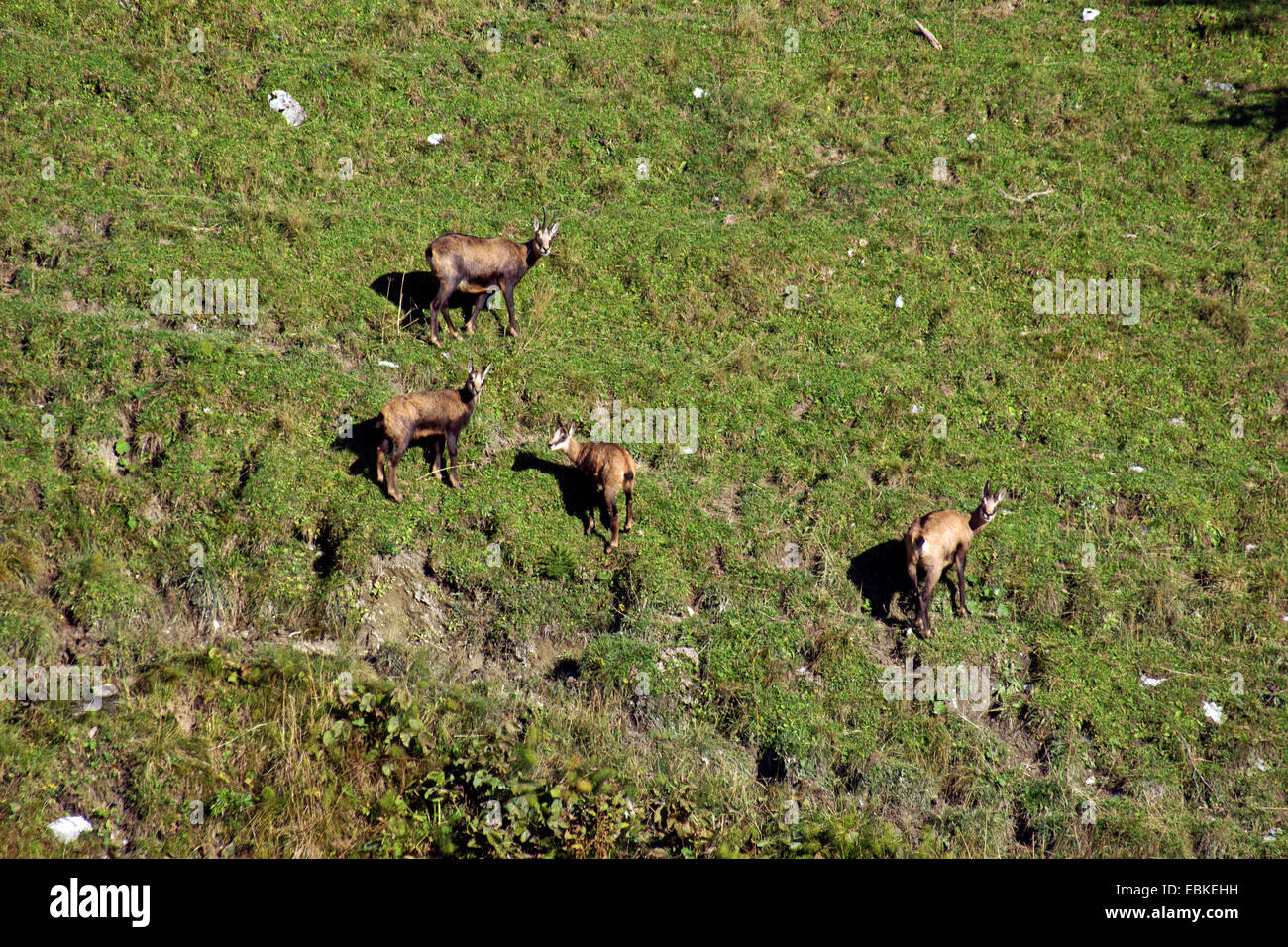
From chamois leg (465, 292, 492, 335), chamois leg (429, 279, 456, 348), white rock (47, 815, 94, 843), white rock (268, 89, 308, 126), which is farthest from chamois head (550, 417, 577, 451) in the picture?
white rock (268, 89, 308, 126)

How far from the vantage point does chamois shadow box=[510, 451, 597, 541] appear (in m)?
11.2

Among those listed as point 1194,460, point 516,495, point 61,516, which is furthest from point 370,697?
point 1194,460

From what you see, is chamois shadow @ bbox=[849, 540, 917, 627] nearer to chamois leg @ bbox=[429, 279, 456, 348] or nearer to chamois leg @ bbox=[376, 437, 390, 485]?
chamois leg @ bbox=[376, 437, 390, 485]

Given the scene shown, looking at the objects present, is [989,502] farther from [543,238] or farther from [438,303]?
[438,303]

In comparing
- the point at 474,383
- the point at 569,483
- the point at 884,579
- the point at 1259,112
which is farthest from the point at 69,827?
the point at 1259,112

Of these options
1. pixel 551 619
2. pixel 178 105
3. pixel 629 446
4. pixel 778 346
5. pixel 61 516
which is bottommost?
pixel 551 619

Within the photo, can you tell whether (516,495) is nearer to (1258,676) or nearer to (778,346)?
(778,346)

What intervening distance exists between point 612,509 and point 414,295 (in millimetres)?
5203

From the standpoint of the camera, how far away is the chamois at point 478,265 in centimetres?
1267

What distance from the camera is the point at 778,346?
1407 centimetres

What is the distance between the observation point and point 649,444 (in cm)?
1228

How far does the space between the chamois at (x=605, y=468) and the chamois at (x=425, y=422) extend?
47.5 inches

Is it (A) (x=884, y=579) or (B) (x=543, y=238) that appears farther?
(B) (x=543, y=238)

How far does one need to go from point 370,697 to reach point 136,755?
81.1 inches
